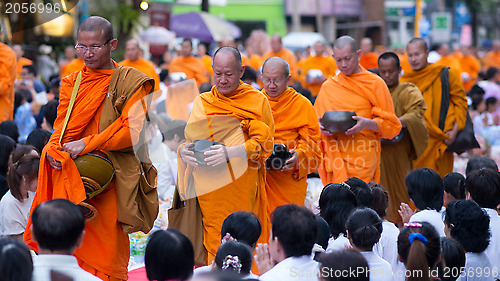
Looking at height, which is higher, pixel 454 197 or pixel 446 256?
pixel 446 256

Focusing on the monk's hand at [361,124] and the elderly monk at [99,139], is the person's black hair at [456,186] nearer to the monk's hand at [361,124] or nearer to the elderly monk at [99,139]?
the monk's hand at [361,124]

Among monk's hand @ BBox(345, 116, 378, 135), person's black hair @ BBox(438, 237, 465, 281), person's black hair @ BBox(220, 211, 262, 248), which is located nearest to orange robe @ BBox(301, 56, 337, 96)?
monk's hand @ BBox(345, 116, 378, 135)

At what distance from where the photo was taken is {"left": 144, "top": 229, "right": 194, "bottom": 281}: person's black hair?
126 inches

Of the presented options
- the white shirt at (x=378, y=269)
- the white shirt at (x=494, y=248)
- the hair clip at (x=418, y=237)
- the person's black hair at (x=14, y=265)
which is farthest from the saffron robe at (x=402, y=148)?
the person's black hair at (x=14, y=265)

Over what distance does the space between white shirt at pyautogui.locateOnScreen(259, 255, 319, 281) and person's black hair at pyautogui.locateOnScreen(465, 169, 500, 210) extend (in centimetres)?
206

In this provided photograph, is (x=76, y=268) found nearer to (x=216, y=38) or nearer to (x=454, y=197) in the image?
(x=454, y=197)

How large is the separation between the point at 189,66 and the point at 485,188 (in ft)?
27.9

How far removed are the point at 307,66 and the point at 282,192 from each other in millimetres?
9666

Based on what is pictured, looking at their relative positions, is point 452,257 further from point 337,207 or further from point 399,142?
point 399,142

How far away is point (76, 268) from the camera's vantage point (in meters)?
3.27

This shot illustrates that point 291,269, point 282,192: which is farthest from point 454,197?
point 291,269

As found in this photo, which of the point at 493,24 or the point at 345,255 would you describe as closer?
the point at 345,255

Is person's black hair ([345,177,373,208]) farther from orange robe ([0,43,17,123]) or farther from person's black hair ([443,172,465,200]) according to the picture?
orange robe ([0,43,17,123])

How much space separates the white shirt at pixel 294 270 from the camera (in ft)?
11.4
